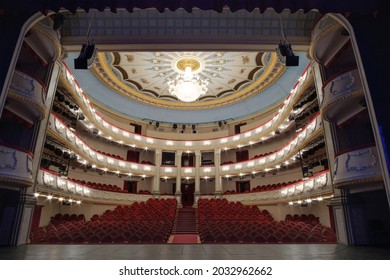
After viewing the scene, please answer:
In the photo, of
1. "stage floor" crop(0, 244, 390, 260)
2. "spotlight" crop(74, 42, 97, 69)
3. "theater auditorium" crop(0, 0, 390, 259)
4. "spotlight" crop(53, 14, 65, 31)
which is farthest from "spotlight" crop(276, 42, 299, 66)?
"spotlight" crop(53, 14, 65, 31)

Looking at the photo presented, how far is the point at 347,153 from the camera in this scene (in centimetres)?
612

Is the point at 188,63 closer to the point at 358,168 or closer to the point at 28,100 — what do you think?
the point at 28,100

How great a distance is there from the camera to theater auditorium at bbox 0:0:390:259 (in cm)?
446

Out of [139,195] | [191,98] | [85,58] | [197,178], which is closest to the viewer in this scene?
[85,58]

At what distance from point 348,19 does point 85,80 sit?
15672 mm

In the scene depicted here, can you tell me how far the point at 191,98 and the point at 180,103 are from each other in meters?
7.71

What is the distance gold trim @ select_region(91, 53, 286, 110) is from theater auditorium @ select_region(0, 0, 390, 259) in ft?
0.49

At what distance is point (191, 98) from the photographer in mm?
13312

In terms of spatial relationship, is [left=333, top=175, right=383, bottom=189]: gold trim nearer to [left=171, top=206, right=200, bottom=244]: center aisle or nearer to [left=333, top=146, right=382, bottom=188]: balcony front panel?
[left=333, top=146, right=382, bottom=188]: balcony front panel

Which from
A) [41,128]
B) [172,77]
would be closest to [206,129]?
[172,77]

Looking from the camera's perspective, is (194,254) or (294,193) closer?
(194,254)

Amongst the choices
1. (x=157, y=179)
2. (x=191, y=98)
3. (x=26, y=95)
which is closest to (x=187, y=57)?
(x=191, y=98)

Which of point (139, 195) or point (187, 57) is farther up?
point (187, 57)

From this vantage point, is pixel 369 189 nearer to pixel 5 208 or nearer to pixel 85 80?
pixel 5 208
